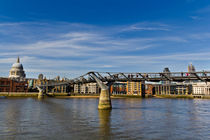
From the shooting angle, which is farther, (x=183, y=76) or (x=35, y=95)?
(x=35, y=95)

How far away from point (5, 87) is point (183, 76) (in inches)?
6352

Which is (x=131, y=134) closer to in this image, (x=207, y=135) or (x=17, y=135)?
(x=207, y=135)

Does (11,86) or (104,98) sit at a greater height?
(11,86)

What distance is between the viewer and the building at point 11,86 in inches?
6674

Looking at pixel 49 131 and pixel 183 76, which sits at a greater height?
pixel 183 76

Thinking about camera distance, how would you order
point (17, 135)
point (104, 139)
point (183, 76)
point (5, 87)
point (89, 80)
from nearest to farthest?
point (104, 139) < point (17, 135) < point (183, 76) < point (89, 80) < point (5, 87)

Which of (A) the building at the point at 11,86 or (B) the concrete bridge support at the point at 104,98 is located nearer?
(B) the concrete bridge support at the point at 104,98

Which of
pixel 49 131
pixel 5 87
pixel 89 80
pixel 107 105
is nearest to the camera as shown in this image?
pixel 49 131

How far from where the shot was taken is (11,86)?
174250 millimetres

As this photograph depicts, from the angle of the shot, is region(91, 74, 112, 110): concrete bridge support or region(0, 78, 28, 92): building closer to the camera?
region(91, 74, 112, 110): concrete bridge support

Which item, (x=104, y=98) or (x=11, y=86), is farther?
(x=11, y=86)

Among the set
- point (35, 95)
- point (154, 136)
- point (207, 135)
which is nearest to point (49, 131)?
point (154, 136)

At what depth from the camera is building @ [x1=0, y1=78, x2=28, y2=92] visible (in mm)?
169525

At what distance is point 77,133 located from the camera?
27.0 meters
